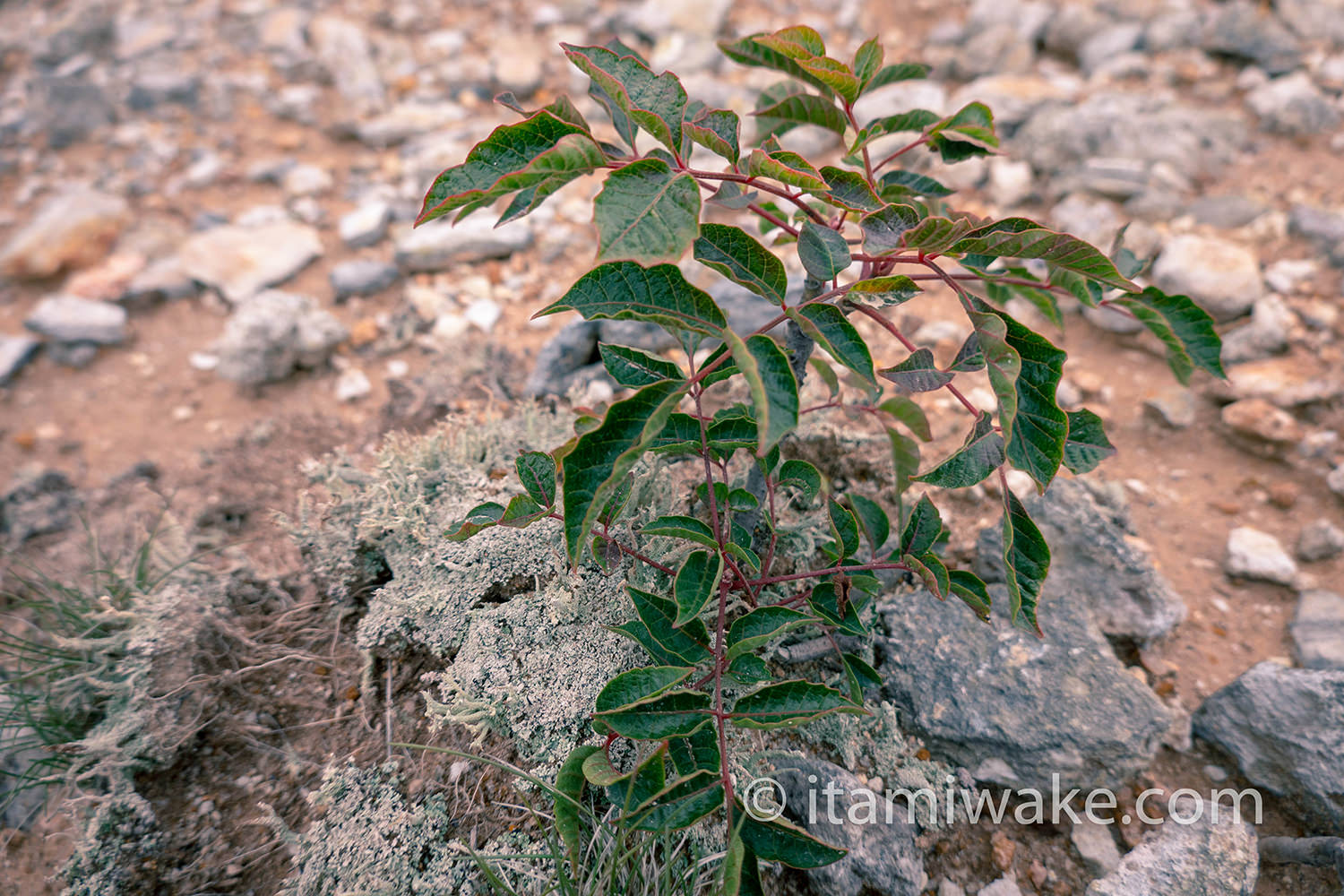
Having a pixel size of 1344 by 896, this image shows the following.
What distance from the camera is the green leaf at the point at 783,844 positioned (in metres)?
1.14

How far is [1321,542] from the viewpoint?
227 centimetres

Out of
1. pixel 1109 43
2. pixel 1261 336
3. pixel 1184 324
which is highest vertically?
pixel 1184 324

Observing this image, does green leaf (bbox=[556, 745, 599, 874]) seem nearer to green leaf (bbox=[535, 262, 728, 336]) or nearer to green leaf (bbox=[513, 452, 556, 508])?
green leaf (bbox=[513, 452, 556, 508])

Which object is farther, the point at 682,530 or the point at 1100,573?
the point at 1100,573

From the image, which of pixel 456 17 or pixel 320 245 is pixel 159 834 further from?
pixel 456 17

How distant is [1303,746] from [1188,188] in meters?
2.91

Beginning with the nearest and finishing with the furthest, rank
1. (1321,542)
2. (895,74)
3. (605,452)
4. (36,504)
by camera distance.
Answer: (605,452), (895,74), (1321,542), (36,504)

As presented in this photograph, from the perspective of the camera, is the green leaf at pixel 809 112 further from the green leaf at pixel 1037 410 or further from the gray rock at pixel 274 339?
the gray rock at pixel 274 339

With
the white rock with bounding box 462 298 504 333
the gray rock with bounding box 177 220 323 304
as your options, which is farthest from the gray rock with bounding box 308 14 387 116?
the white rock with bounding box 462 298 504 333

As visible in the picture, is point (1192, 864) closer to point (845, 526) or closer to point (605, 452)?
point (845, 526)

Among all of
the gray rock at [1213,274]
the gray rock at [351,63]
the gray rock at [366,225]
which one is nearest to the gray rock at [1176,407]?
the gray rock at [1213,274]

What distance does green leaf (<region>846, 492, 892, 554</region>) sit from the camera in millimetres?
1624

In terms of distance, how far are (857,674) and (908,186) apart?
106 centimetres

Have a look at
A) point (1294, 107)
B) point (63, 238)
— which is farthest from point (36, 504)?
point (1294, 107)
